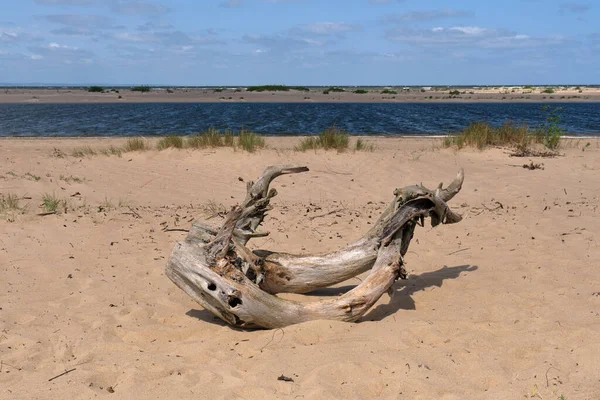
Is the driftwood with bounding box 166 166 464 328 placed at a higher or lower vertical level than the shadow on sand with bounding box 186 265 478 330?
higher

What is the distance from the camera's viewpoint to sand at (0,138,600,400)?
399 centimetres

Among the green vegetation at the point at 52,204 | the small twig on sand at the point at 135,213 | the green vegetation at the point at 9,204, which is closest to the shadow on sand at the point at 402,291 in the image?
the small twig on sand at the point at 135,213

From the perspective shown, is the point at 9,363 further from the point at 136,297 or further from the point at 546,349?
the point at 546,349

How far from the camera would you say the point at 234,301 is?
15.5 ft

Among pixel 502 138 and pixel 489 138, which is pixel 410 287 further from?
pixel 502 138

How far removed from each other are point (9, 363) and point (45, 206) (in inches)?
174

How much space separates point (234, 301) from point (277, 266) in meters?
0.93

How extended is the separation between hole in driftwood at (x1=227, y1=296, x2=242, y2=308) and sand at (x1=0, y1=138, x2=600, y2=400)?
0.29 m

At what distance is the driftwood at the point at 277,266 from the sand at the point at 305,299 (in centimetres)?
18

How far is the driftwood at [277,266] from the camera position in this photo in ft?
15.7

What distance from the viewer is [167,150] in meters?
13.8

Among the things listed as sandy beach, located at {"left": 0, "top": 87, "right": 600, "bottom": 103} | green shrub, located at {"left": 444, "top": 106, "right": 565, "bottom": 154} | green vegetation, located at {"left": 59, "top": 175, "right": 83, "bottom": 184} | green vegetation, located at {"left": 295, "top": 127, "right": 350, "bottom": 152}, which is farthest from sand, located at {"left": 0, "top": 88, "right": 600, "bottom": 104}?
green vegetation, located at {"left": 59, "top": 175, "right": 83, "bottom": 184}

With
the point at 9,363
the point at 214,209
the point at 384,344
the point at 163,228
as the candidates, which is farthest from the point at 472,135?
the point at 9,363

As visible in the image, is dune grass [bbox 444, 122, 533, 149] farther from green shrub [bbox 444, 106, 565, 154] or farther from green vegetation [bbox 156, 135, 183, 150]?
green vegetation [bbox 156, 135, 183, 150]
